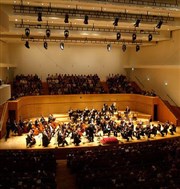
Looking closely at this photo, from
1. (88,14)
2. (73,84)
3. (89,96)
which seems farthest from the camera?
(73,84)

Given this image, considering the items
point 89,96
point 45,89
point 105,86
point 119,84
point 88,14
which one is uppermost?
point 88,14

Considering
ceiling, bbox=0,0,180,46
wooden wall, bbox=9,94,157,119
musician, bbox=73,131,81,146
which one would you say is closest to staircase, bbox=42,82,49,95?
wooden wall, bbox=9,94,157,119

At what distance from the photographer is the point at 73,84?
18.7 m

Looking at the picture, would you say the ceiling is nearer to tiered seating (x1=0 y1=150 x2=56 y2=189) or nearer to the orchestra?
the orchestra

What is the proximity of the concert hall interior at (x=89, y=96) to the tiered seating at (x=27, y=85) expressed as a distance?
0.06 meters

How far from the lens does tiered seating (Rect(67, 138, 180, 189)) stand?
629cm

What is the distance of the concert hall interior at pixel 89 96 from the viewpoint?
7.95m

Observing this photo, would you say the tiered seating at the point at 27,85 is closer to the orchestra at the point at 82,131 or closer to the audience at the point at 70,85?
the audience at the point at 70,85

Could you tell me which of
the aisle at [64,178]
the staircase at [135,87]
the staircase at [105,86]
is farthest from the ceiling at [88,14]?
the aisle at [64,178]

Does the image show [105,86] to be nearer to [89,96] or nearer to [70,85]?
[89,96]

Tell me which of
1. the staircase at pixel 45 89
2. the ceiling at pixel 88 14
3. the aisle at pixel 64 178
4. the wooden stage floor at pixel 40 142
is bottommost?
the aisle at pixel 64 178

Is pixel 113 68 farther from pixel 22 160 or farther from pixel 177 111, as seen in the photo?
pixel 22 160

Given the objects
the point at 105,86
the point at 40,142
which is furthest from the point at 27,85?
the point at 40,142

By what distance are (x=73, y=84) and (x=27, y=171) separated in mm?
11210
